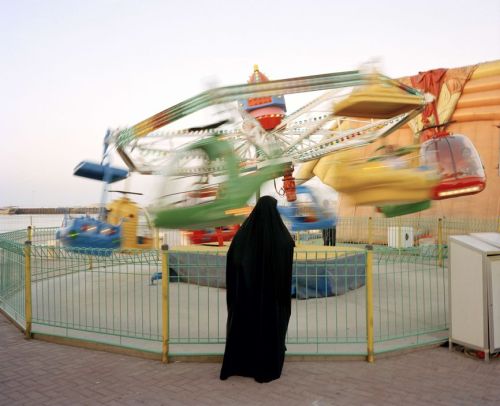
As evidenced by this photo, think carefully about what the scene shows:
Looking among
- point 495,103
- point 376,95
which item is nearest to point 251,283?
point 376,95

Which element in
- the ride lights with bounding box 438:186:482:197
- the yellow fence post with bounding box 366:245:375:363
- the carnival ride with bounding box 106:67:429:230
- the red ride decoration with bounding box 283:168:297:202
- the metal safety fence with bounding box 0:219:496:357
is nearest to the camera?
the carnival ride with bounding box 106:67:429:230

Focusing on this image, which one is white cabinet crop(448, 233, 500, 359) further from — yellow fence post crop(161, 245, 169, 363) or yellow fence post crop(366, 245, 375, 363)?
yellow fence post crop(161, 245, 169, 363)

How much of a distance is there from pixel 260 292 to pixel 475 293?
267 cm

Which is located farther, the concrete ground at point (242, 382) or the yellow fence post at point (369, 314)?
the yellow fence post at point (369, 314)

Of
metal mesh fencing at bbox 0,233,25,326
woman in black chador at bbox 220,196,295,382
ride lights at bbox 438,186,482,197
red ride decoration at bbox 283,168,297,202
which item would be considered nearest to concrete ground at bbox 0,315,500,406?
woman in black chador at bbox 220,196,295,382

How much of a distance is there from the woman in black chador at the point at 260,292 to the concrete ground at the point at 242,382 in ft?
0.81

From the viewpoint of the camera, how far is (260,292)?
443 cm

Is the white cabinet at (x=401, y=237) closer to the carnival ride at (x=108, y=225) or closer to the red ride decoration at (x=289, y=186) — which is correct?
the red ride decoration at (x=289, y=186)

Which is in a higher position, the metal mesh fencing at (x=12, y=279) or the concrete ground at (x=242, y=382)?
the metal mesh fencing at (x=12, y=279)

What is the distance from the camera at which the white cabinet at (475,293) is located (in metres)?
5.08

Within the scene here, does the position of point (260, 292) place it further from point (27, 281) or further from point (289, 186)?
point (27, 281)

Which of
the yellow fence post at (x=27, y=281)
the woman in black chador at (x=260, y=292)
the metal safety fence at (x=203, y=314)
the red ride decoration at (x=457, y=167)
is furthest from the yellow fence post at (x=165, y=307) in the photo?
the red ride decoration at (x=457, y=167)

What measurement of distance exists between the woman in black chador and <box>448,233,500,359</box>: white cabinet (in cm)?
232

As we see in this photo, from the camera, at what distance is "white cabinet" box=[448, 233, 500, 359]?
5.08 m
